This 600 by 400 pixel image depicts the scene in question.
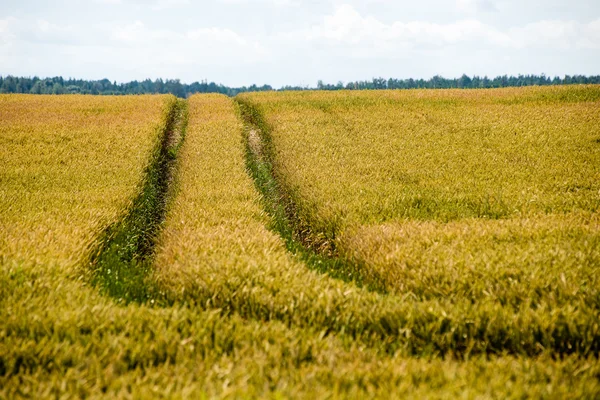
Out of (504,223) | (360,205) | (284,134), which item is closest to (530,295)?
(504,223)

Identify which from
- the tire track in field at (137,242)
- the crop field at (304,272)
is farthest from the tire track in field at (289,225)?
the tire track in field at (137,242)

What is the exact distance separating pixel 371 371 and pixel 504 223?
5.16 m

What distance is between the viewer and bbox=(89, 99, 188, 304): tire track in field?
5977 mm

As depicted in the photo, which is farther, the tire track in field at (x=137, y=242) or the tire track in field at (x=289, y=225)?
the tire track in field at (x=289, y=225)

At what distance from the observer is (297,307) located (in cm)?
490

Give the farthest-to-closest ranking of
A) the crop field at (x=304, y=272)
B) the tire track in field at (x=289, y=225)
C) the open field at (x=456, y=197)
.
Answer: the tire track in field at (x=289, y=225) < the open field at (x=456, y=197) < the crop field at (x=304, y=272)

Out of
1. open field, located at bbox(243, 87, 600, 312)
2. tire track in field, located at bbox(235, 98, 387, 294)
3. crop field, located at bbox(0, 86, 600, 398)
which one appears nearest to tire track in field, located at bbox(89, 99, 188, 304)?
crop field, located at bbox(0, 86, 600, 398)

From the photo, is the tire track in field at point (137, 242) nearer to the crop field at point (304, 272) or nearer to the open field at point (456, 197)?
the crop field at point (304, 272)

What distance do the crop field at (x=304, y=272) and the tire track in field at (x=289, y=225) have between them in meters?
0.06

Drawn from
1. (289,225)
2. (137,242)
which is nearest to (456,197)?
(289,225)

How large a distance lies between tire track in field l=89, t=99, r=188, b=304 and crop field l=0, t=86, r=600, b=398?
54mm

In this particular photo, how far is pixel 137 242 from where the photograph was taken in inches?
367

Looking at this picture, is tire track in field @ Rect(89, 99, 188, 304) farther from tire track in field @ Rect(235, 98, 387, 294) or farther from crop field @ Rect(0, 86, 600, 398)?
tire track in field @ Rect(235, 98, 387, 294)

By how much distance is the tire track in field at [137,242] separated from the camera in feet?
19.6
